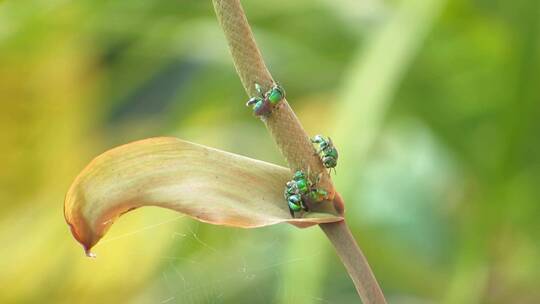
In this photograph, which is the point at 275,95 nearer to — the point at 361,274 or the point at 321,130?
the point at 361,274

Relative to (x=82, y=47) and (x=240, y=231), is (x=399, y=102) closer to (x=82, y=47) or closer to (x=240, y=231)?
(x=240, y=231)

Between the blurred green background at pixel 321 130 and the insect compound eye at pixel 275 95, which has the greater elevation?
the blurred green background at pixel 321 130

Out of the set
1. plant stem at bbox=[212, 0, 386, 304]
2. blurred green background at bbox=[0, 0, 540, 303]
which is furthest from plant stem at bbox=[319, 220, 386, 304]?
blurred green background at bbox=[0, 0, 540, 303]

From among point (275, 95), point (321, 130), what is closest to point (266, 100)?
point (275, 95)

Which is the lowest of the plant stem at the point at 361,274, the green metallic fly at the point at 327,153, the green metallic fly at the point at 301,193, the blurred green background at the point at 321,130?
the plant stem at the point at 361,274

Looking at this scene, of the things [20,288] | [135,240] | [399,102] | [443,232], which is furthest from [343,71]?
[20,288]

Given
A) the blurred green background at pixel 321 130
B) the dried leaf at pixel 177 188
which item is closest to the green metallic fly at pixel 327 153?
the dried leaf at pixel 177 188

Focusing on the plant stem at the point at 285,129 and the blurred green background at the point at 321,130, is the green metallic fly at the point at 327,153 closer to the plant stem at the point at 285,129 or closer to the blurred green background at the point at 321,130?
the plant stem at the point at 285,129

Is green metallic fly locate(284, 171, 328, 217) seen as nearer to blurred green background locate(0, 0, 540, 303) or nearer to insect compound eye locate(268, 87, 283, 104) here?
insect compound eye locate(268, 87, 283, 104)
